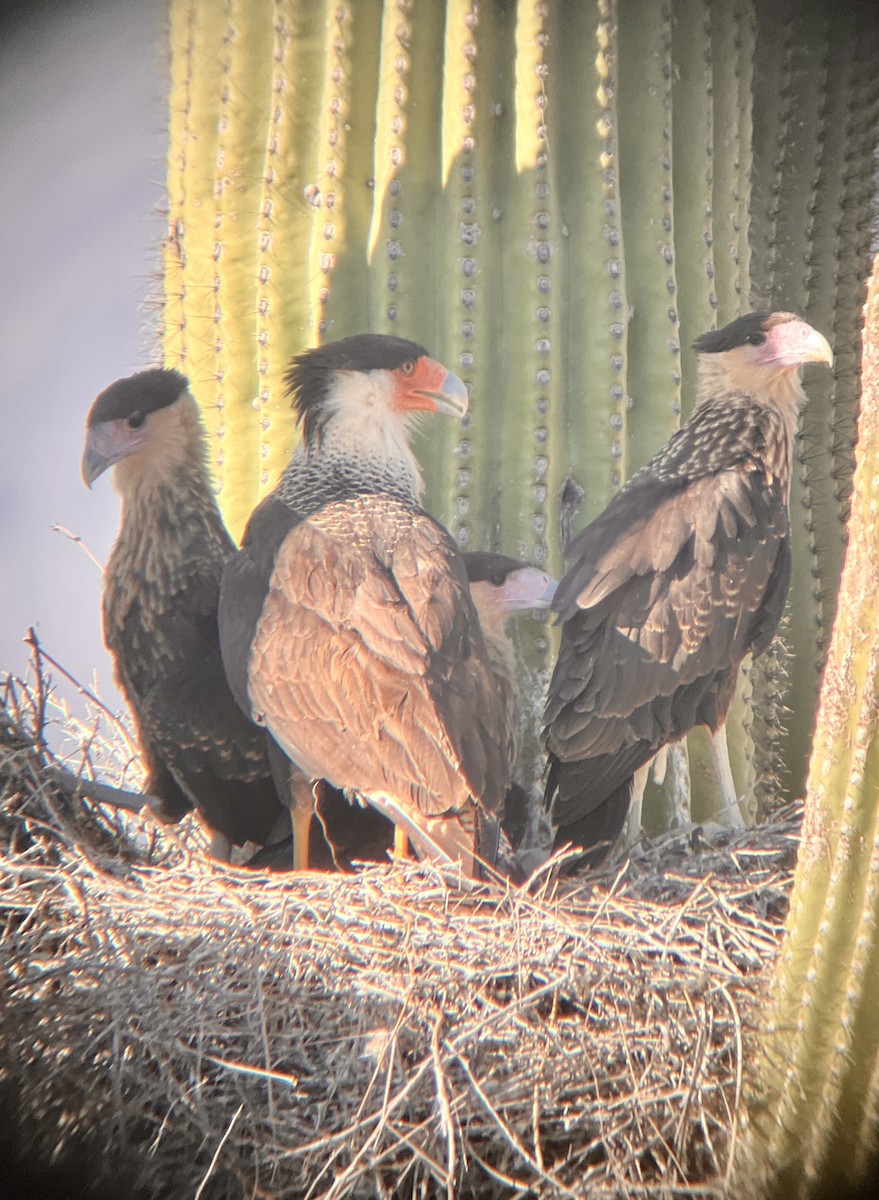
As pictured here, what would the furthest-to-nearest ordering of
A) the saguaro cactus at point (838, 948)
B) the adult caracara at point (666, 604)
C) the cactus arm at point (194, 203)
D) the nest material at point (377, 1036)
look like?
the cactus arm at point (194, 203)
the adult caracara at point (666, 604)
the nest material at point (377, 1036)
the saguaro cactus at point (838, 948)

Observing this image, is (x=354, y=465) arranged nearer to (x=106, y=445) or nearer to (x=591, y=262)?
(x=106, y=445)

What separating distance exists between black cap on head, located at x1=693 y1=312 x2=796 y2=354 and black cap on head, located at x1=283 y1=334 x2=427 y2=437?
0.46 m

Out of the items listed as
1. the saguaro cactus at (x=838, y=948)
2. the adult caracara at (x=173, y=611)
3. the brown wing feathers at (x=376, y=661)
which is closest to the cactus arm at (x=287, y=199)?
the adult caracara at (x=173, y=611)

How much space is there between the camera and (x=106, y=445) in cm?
187

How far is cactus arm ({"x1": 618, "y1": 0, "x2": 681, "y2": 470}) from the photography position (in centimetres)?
202

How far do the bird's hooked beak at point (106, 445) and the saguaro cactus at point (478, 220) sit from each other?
0.64ft

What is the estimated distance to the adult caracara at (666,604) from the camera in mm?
1946

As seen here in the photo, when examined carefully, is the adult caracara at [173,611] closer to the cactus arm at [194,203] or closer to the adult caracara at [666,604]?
the cactus arm at [194,203]

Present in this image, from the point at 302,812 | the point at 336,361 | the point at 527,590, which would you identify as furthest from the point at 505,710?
the point at 336,361

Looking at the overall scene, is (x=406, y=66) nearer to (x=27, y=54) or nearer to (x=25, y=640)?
(x=27, y=54)

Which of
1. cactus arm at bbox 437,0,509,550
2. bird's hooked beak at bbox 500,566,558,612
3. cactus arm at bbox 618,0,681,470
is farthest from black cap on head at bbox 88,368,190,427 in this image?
cactus arm at bbox 618,0,681,470

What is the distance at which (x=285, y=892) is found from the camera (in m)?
1.55

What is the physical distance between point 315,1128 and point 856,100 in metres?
1.81

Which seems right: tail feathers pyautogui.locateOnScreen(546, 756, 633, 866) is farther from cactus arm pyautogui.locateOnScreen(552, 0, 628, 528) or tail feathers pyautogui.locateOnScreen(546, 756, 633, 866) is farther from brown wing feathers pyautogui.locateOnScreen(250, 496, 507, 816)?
cactus arm pyautogui.locateOnScreen(552, 0, 628, 528)
